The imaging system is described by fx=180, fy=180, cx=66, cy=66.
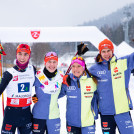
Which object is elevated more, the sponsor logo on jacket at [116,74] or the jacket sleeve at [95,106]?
the sponsor logo on jacket at [116,74]

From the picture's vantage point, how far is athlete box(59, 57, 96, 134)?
8.48ft

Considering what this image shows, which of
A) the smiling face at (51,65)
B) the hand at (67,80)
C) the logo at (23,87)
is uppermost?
the smiling face at (51,65)

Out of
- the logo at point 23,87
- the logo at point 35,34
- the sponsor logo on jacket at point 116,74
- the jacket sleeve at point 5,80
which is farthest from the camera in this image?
the logo at point 35,34

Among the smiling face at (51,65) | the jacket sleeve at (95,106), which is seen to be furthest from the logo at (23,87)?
the jacket sleeve at (95,106)

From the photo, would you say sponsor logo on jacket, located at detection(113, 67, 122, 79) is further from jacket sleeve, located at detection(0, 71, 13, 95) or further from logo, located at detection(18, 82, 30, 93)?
jacket sleeve, located at detection(0, 71, 13, 95)

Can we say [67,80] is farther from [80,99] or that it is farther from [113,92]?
[113,92]

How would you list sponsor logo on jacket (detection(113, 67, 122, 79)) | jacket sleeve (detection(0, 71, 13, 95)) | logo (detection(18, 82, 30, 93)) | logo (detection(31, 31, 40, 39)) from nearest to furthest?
jacket sleeve (detection(0, 71, 13, 95)) → logo (detection(18, 82, 30, 93)) → sponsor logo on jacket (detection(113, 67, 122, 79)) → logo (detection(31, 31, 40, 39))

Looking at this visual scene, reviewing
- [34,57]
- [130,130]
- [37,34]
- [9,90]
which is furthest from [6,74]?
[34,57]

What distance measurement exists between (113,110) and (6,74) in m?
1.64

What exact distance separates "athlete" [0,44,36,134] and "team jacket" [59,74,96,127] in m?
0.61

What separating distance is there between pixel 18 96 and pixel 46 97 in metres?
0.40

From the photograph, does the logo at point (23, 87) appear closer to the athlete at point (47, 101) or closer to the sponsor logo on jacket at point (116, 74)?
the athlete at point (47, 101)

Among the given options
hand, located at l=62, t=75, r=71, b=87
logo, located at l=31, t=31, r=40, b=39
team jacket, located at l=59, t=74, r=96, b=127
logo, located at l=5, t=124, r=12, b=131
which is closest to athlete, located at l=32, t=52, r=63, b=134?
hand, located at l=62, t=75, r=71, b=87

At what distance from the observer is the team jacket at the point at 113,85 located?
106 inches
